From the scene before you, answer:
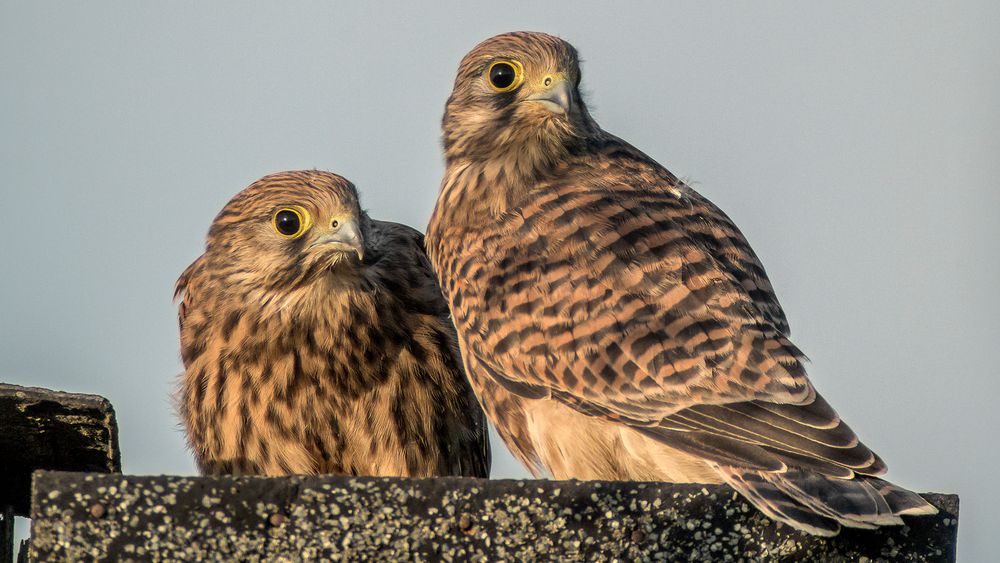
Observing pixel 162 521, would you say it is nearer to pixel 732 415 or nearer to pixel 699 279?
pixel 732 415

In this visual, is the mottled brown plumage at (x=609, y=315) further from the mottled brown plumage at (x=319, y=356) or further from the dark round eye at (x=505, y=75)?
the mottled brown plumage at (x=319, y=356)

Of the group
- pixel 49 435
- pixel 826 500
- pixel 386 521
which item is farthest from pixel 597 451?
pixel 49 435

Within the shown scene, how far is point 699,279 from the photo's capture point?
145 inches

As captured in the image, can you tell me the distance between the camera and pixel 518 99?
177 inches

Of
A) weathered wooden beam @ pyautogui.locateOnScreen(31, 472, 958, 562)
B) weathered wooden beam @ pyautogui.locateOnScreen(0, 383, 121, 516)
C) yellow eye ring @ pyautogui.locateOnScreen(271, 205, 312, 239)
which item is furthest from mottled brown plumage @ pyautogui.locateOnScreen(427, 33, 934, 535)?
weathered wooden beam @ pyautogui.locateOnScreen(0, 383, 121, 516)

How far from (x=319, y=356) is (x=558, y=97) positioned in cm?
119

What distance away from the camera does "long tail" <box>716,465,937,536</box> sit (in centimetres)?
248

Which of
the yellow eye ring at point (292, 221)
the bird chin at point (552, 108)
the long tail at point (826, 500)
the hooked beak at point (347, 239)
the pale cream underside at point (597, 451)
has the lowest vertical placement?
the long tail at point (826, 500)

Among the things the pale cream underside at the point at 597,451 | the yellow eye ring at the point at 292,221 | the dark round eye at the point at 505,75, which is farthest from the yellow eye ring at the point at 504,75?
the pale cream underside at the point at 597,451

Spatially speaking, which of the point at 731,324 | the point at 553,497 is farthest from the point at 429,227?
the point at 553,497

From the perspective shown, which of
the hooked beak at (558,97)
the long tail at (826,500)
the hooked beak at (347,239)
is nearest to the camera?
the long tail at (826,500)

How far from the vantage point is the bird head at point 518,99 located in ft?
14.5

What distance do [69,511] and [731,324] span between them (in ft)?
6.26

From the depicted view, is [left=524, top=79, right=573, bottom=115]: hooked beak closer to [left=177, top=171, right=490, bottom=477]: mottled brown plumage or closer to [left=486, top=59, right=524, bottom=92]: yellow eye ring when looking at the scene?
[left=486, top=59, right=524, bottom=92]: yellow eye ring
